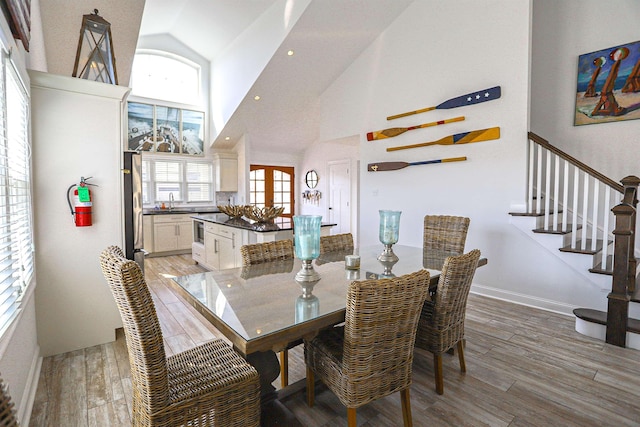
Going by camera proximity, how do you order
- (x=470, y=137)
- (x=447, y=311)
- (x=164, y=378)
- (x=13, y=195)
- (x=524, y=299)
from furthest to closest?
(x=470, y=137) < (x=524, y=299) < (x=447, y=311) < (x=13, y=195) < (x=164, y=378)

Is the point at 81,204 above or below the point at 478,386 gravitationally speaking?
above

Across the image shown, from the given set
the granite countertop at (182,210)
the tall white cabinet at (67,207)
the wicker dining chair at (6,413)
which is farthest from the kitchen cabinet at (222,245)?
the wicker dining chair at (6,413)

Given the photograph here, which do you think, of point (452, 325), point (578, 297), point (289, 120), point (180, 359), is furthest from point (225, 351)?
point (289, 120)

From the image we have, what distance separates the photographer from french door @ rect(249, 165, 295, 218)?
327 inches

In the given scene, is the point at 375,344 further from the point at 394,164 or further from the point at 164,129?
the point at 164,129

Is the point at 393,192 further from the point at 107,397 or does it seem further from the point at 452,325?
the point at 107,397

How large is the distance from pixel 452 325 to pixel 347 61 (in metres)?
4.72

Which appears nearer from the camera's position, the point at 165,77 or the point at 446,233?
the point at 446,233

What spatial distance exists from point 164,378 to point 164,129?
6849 millimetres

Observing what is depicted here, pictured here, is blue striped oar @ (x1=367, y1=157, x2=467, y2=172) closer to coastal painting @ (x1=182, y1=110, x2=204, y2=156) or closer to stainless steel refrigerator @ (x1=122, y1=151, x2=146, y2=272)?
stainless steel refrigerator @ (x1=122, y1=151, x2=146, y2=272)

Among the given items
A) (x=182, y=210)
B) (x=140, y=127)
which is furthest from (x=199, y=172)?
(x=140, y=127)

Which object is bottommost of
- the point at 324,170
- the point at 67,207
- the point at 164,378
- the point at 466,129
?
the point at 164,378

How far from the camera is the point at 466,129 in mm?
4102

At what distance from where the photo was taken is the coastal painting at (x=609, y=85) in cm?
352
